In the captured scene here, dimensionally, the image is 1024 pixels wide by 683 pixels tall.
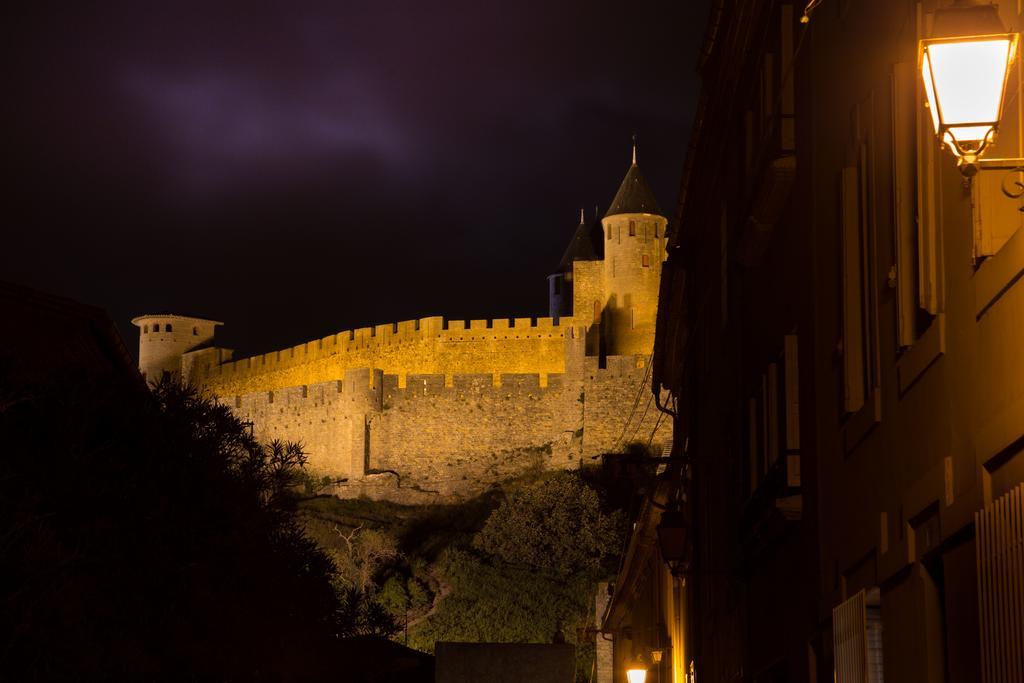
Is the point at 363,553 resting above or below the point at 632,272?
below

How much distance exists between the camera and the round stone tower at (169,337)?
74.8m

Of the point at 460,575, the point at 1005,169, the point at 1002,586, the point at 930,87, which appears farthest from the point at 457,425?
the point at 930,87

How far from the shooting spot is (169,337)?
74.8 m

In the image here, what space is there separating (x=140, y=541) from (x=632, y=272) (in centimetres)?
4886

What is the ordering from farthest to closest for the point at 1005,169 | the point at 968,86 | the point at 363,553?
the point at 363,553 < the point at 1005,169 < the point at 968,86

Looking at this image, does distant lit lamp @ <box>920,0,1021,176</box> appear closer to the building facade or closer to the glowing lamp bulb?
the glowing lamp bulb

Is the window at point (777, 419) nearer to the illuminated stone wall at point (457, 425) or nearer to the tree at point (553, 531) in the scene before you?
the tree at point (553, 531)

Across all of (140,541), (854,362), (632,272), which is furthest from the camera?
(632,272)

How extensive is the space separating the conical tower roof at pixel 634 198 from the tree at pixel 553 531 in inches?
578

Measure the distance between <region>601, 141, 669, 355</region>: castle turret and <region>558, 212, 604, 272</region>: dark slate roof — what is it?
845 centimetres

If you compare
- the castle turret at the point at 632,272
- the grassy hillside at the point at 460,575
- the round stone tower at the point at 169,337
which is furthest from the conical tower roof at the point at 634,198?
the round stone tower at the point at 169,337

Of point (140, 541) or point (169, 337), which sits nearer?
point (140, 541)

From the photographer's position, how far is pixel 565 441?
5366 cm

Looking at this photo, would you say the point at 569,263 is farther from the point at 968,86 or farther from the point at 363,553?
the point at 968,86
